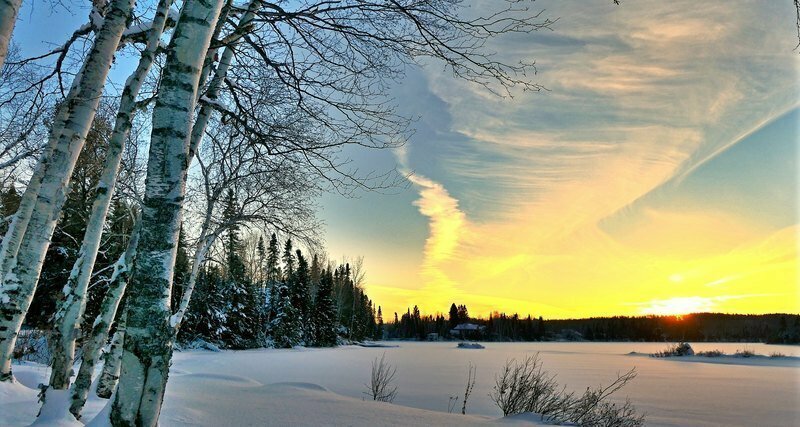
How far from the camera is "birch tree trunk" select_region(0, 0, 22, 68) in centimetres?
260

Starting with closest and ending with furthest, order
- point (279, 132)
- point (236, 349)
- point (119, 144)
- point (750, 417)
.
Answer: point (119, 144) → point (279, 132) → point (750, 417) → point (236, 349)

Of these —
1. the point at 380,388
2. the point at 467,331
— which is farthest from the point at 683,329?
the point at 380,388

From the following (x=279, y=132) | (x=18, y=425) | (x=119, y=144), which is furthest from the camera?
(x=279, y=132)

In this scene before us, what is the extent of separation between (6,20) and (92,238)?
2.47m

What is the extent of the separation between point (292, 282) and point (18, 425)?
128 feet

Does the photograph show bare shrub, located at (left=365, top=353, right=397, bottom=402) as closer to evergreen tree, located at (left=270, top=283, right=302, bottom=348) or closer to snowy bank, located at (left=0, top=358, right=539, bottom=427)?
snowy bank, located at (left=0, top=358, right=539, bottom=427)

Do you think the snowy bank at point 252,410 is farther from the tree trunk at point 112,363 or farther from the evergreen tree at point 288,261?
the evergreen tree at point 288,261

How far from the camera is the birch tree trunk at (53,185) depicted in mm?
3955

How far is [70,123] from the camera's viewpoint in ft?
13.3

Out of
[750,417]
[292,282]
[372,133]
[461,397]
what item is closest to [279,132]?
[372,133]

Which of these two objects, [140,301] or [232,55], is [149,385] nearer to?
[140,301]

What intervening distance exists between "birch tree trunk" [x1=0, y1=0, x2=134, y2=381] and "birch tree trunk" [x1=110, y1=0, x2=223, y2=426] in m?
2.46

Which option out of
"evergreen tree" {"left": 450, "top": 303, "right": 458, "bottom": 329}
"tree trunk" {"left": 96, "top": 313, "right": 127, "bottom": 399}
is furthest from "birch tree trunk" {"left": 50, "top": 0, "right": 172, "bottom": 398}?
"evergreen tree" {"left": 450, "top": 303, "right": 458, "bottom": 329}

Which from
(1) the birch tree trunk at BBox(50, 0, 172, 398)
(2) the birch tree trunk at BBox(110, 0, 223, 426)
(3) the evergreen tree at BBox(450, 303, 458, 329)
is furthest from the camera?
(3) the evergreen tree at BBox(450, 303, 458, 329)
